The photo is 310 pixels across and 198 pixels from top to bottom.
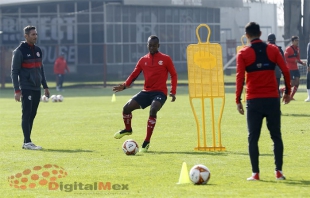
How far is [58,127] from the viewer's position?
19047mm

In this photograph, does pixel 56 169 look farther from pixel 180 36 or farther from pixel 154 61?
pixel 180 36

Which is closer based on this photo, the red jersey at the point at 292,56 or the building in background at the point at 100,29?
the red jersey at the point at 292,56

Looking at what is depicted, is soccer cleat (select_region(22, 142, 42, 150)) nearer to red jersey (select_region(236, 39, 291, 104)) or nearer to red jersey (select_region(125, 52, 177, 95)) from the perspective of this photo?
red jersey (select_region(125, 52, 177, 95))

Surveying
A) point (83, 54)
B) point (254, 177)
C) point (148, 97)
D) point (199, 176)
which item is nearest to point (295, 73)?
point (148, 97)

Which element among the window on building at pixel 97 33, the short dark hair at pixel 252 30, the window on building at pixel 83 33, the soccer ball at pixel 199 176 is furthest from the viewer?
the window on building at pixel 83 33

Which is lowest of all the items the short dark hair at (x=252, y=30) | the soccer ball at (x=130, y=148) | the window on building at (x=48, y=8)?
the soccer ball at (x=130, y=148)

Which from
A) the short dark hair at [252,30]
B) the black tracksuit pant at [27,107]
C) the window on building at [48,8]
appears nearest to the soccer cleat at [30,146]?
the black tracksuit pant at [27,107]

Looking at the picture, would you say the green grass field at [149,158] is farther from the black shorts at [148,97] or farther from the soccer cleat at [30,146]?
the black shorts at [148,97]

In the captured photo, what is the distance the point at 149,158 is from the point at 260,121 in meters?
2.95

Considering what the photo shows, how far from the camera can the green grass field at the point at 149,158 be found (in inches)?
376

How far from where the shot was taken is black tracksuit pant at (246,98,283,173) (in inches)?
399

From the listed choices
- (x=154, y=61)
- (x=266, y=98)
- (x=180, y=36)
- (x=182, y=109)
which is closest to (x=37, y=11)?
(x=180, y=36)

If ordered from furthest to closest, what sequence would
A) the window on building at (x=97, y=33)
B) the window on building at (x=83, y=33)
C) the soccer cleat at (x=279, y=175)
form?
the window on building at (x=83, y=33), the window on building at (x=97, y=33), the soccer cleat at (x=279, y=175)

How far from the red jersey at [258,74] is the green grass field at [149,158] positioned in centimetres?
111
